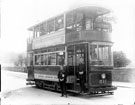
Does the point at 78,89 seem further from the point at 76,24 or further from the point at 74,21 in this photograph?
the point at 74,21

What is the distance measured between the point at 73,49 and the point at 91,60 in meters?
1.16

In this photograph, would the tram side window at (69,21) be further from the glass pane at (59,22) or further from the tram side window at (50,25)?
the tram side window at (50,25)

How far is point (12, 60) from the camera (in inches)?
2058

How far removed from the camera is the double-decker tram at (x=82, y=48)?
34.2ft

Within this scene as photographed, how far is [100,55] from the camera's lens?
1054 centimetres

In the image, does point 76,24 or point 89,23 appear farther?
point 76,24

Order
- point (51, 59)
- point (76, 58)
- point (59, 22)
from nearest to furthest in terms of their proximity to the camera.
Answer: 1. point (76, 58)
2. point (59, 22)
3. point (51, 59)

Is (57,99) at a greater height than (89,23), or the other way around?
(89,23)

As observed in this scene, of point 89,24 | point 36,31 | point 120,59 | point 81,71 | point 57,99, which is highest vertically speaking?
point 36,31

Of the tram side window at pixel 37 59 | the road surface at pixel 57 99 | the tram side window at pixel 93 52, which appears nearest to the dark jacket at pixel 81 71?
the tram side window at pixel 93 52

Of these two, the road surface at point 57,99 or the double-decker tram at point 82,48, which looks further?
the double-decker tram at point 82,48

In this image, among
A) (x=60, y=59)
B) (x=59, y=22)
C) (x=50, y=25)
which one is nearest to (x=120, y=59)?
(x=50, y=25)

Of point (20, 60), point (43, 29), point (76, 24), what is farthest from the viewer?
point (20, 60)

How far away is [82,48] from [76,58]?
0.61m
